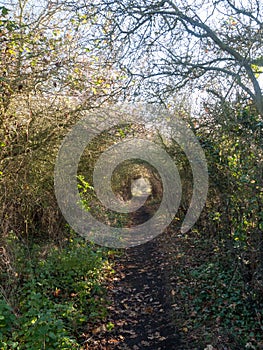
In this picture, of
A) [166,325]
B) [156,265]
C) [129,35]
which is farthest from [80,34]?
[156,265]

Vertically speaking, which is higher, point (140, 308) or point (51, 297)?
point (51, 297)

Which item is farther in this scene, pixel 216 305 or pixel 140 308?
pixel 140 308

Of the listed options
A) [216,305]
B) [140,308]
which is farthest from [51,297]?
[216,305]

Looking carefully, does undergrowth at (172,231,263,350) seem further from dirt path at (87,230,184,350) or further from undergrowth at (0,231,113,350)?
undergrowth at (0,231,113,350)

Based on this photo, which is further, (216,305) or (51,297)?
(51,297)

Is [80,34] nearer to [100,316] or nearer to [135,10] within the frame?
[135,10]

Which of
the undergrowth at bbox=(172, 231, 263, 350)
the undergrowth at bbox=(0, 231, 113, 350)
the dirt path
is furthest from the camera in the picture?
the dirt path

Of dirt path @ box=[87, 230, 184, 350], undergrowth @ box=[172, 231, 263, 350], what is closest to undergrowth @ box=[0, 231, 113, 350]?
dirt path @ box=[87, 230, 184, 350]

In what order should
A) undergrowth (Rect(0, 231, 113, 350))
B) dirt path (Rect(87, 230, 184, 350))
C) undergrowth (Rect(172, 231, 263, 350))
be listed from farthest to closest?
dirt path (Rect(87, 230, 184, 350)) < undergrowth (Rect(172, 231, 263, 350)) < undergrowth (Rect(0, 231, 113, 350))

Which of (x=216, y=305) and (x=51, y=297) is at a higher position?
(x=51, y=297)

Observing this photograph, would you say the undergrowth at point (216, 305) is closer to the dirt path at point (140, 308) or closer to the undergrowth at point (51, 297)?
the dirt path at point (140, 308)

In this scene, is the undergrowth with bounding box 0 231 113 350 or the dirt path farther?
the dirt path

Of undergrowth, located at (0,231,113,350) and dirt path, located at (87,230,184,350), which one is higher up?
undergrowth, located at (0,231,113,350)

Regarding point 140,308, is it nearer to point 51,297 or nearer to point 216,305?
point 216,305
